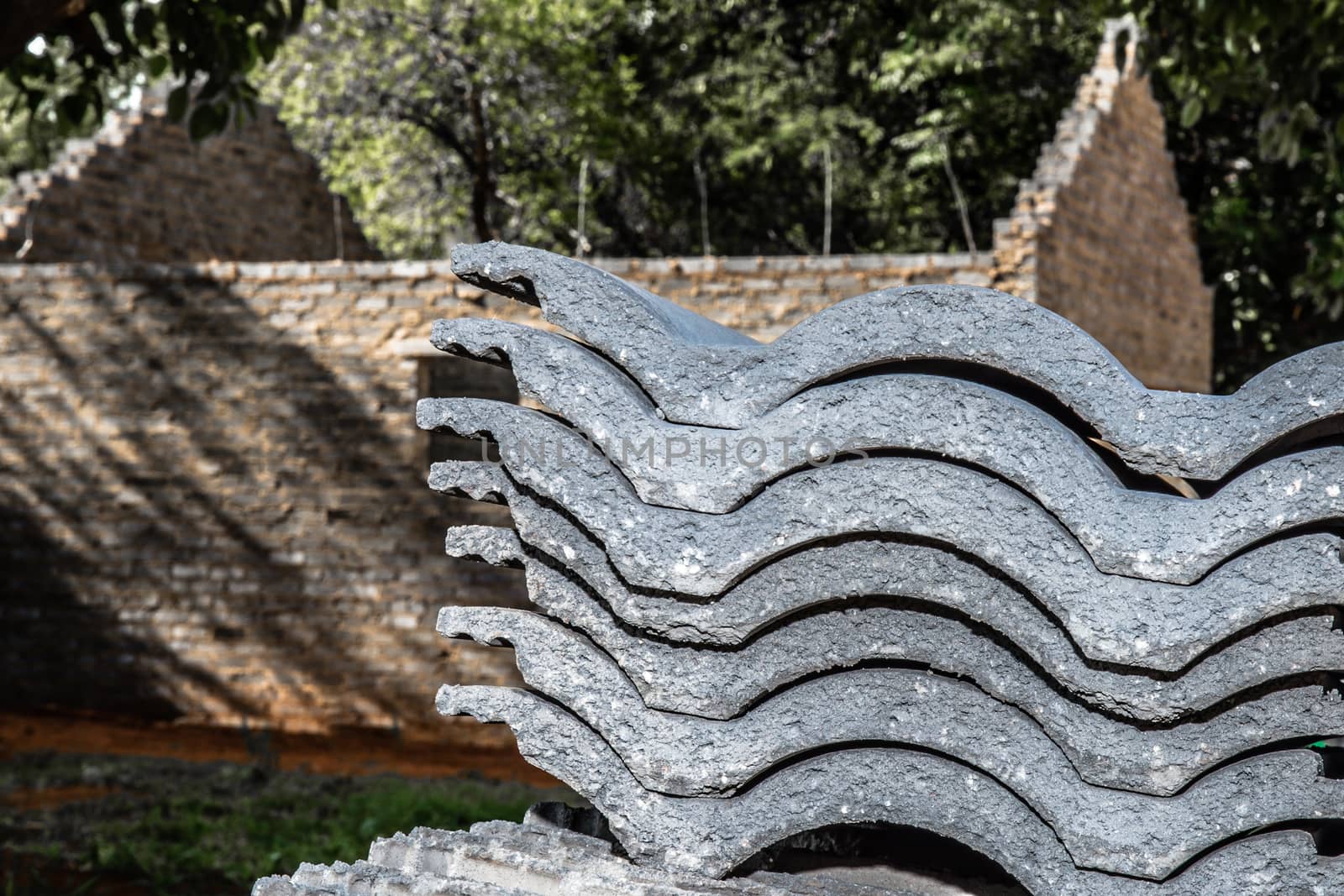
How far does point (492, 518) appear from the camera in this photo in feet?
26.3

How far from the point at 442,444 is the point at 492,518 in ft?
2.73

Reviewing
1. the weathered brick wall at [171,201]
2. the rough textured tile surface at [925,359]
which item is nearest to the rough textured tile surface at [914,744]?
Result: the rough textured tile surface at [925,359]

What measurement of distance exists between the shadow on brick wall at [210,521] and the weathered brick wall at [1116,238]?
368 cm

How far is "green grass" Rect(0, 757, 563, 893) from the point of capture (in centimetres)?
484

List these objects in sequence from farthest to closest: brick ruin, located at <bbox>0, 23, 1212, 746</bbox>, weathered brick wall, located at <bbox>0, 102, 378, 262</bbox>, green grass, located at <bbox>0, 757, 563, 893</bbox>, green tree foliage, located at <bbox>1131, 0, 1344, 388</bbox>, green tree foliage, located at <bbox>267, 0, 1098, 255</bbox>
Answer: green tree foliage, located at <bbox>267, 0, 1098, 255</bbox>
green tree foliage, located at <bbox>1131, 0, 1344, 388</bbox>
weathered brick wall, located at <bbox>0, 102, 378, 262</bbox>
brick ruin, located at <bbox>0, 23, 1212, 746</bbox>
green grass, located at <bbox>0, 757, 563, 893</bbox>

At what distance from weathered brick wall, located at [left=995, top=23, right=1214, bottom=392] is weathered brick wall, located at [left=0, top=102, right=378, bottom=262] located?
5349 mm

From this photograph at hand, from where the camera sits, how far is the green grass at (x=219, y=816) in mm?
4840

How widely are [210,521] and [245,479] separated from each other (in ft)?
1.19

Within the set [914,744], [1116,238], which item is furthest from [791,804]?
[1116,238]

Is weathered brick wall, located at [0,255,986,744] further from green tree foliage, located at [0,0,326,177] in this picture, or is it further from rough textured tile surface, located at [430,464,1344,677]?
rough textured tile surface, located at [430,464,1344,677]

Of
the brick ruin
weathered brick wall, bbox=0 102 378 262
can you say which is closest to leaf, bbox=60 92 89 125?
the brick ruin

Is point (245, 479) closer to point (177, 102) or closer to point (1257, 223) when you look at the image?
point (177, 102)

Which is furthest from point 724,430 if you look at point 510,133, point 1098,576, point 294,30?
point 510,133

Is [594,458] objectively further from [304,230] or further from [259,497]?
[304,230]
